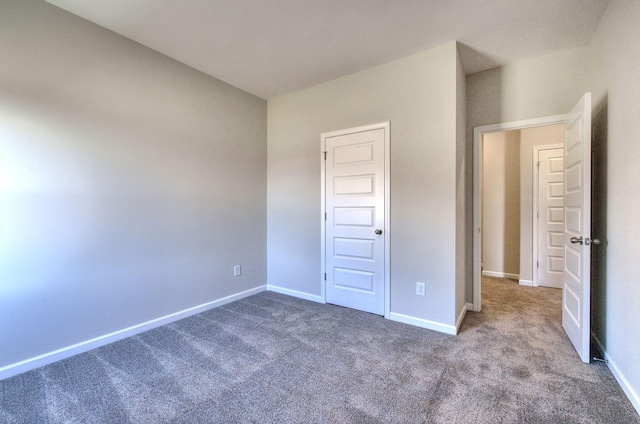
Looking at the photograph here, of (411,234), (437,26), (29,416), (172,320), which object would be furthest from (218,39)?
(29,416)

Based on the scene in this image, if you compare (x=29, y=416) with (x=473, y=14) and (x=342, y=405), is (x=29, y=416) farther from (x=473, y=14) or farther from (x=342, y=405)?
(x=473, y=14)

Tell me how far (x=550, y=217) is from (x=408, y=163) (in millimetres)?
2856

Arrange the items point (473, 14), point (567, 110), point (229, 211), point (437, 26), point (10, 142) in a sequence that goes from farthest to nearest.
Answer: point (229, 211) → point (567, 110) → point (437, 26) → point (473, 14) → point (10, 142)

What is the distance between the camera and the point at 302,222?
142 inches

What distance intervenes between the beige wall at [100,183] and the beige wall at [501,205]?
13.7 ft

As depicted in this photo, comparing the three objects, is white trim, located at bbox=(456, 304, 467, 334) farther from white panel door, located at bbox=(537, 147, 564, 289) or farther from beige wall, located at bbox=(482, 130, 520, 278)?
beige wall, located at bbox=(482, 130, 520, 278)

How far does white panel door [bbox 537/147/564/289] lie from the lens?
3.98m

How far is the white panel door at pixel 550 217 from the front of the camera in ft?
13.1

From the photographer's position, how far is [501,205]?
459 centimetres

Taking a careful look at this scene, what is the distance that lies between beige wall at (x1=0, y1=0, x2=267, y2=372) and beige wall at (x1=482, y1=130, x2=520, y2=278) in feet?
13.7

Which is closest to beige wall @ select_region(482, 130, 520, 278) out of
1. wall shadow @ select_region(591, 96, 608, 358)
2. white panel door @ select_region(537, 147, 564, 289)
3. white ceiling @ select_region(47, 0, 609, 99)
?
white panel door @ select_region(537, 147, 564, 289)

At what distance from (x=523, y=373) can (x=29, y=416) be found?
3.10 m

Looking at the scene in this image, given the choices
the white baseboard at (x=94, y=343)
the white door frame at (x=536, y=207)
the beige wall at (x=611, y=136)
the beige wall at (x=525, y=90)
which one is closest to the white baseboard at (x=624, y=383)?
the beige wall at (x=611, y=136)

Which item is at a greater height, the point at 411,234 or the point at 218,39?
the point at 218,39
